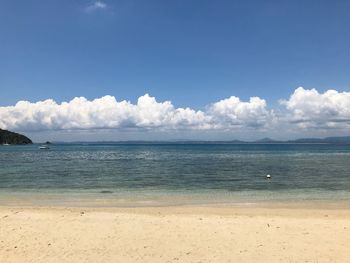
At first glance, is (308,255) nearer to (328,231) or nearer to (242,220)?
(328,231)

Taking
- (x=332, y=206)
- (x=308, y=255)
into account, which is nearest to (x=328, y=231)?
(x=308, y=255)

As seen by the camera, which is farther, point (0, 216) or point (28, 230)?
point (0, 216)

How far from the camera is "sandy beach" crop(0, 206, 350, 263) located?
40.6ft

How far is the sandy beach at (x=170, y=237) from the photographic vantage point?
12.4 meters

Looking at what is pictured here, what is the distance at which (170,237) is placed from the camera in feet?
48.4

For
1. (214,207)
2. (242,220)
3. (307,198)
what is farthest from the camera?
(307,198)

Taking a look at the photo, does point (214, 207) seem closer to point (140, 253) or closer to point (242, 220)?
point (242, 220)

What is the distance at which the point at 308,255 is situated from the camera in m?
12.4

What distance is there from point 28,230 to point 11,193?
18009 millimetres

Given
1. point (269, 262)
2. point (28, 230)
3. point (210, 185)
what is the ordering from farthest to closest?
point (210, 185)
point (28, 230)
point (269, 262)

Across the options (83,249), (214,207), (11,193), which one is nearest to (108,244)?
(83,249)

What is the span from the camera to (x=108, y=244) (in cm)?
1380

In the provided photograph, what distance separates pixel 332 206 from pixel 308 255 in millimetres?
13317

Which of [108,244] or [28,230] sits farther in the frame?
[28,230]
